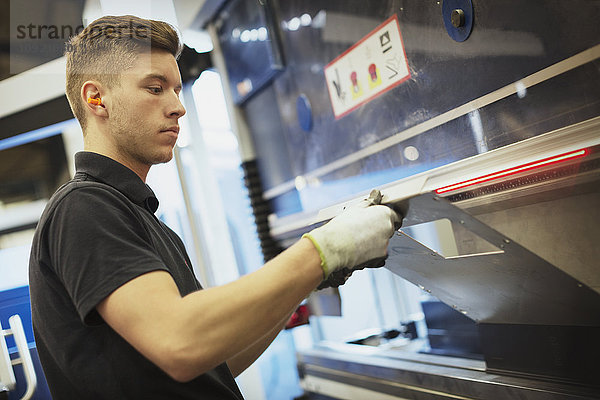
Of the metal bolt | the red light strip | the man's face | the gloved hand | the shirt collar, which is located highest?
the metal bolt

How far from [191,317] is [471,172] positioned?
78 centimetres

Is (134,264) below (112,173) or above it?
below

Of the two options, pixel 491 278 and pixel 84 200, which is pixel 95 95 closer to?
pixel 84 200

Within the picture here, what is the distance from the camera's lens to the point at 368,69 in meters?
1.97

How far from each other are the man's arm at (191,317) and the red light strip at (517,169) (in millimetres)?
500

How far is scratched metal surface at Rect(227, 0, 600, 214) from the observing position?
1.27 m

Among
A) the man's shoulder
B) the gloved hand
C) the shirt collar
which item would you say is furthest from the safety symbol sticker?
the man's shoulder

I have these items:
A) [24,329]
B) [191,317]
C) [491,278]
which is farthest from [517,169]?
[24,329]

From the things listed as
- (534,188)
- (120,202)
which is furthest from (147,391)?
(534,188)

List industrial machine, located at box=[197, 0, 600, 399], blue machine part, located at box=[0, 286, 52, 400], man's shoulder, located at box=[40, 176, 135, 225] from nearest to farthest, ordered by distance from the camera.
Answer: man's shoulder, located at box=[40, 176, 135, 225] < industrial machine, located at box=[197, 0, 600, 399] < blue machine part, located at box=[0, 286, 52, 400]

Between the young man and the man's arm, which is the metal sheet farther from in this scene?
the man's arm

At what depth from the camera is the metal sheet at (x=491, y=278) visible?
1204mm

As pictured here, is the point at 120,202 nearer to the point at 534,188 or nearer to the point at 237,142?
the point at 534,188

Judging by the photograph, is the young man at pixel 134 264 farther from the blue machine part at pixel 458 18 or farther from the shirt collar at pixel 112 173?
the blue machine part at pixel 458 18
